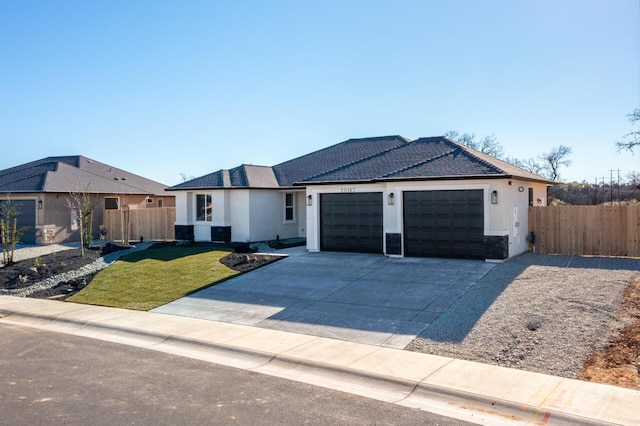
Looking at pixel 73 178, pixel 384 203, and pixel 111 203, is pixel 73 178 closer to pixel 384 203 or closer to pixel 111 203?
pixel 111 203

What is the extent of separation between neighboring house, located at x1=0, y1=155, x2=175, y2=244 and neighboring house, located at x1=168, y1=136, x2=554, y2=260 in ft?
21.7

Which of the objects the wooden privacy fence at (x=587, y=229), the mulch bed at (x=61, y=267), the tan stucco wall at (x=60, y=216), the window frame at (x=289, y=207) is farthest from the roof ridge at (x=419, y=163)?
the tan stucco wall at (x=60, y=216)

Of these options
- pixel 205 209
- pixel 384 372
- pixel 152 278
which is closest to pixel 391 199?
pixel 152 278

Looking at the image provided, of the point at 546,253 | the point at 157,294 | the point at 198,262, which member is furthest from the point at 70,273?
the point at 546,253

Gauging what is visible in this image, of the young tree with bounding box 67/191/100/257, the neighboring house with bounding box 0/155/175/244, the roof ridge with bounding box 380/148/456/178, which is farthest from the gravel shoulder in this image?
the neighboring house with bounding box 0/155/175/244

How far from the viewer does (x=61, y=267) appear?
19.4 meters

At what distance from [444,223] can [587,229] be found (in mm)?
5086

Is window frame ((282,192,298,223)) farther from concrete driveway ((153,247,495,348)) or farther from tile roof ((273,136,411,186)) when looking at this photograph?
concrete driveway ((153,247,495,348))

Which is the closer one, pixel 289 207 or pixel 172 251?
pixel 172 251

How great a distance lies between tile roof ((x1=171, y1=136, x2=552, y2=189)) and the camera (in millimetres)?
17859

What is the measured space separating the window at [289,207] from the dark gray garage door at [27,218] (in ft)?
42.9

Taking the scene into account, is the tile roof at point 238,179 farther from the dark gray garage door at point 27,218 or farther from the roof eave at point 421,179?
the dark gray garage door at point 27,218

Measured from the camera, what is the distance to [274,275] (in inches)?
648

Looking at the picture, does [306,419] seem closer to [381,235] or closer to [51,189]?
[381,235]
